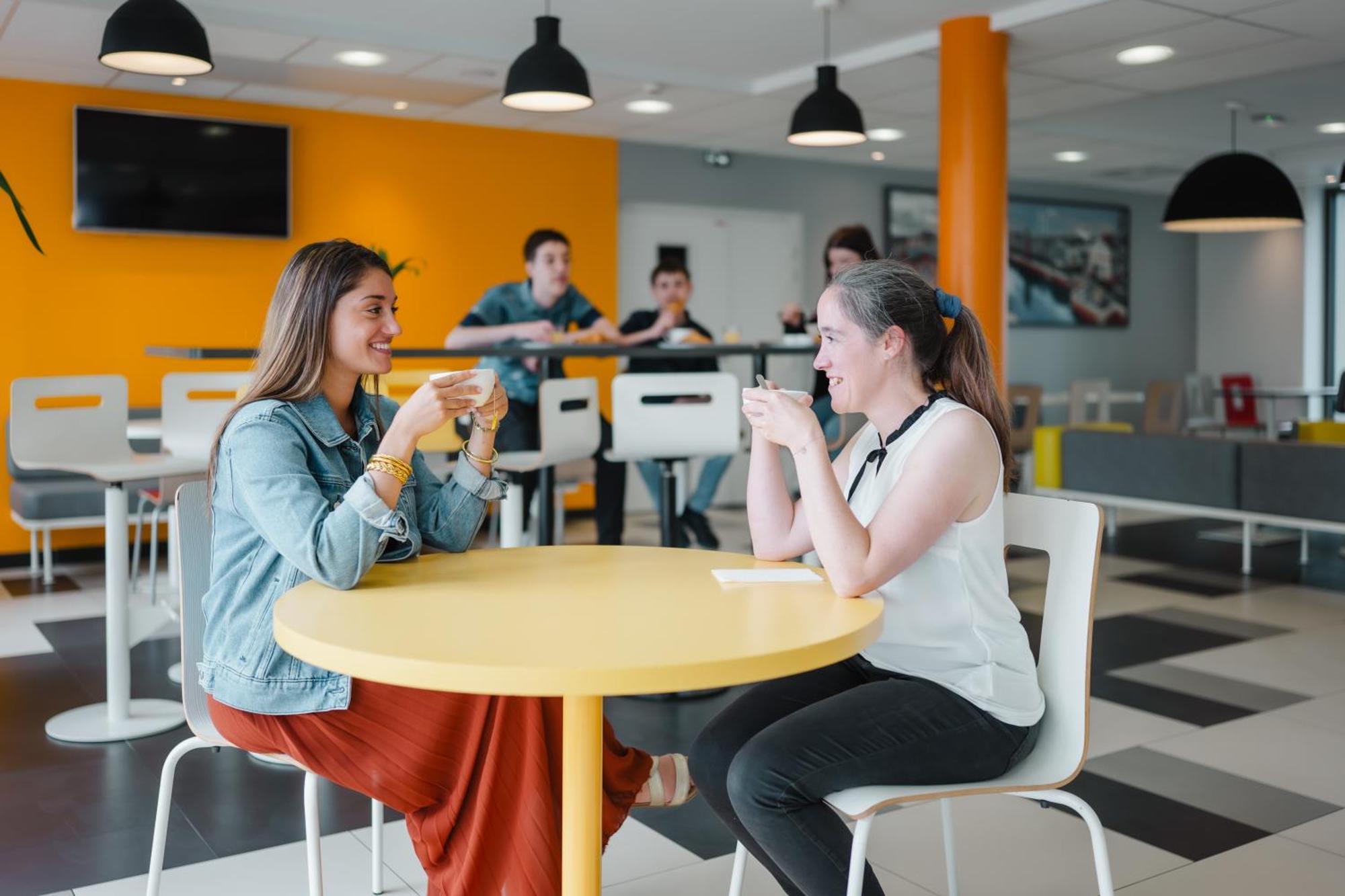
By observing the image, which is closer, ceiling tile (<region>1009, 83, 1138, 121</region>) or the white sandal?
the white sandal

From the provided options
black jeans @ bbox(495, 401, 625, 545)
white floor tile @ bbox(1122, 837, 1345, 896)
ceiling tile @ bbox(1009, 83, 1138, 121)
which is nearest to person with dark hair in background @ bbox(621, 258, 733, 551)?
black jeans @ bbox(495, 401, 625, 545)

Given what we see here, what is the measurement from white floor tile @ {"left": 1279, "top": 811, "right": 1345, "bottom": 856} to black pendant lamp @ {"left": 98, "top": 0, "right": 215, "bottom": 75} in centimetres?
403

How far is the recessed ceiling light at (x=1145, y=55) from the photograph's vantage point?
232 inches

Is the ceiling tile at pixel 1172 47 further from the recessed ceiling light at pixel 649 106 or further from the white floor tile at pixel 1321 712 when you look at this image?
the white floor tile at pixel 1321 712

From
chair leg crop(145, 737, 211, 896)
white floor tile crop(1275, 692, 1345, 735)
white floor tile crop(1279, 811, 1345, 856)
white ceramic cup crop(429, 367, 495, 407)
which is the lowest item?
white floor tile crop(1279, 811, 1345, 856)

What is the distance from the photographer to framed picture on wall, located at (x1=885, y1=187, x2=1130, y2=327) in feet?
34.8

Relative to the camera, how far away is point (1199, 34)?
566 centimetres

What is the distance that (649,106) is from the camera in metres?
7.21

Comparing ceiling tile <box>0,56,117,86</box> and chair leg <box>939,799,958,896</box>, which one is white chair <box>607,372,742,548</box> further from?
ceiling tile <box>0,56,117,86</box>

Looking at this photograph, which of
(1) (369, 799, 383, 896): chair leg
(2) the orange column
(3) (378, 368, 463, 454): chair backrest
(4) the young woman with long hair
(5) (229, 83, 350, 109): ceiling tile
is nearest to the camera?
(4) the young woman with long hair

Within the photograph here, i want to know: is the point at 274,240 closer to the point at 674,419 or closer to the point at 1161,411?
the point at 674,419

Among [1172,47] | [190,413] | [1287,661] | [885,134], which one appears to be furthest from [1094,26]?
[190,413]

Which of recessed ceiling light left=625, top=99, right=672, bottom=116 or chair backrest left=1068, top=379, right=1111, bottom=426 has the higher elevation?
recessed ceiling light left=625, top=99, right=672, bottom=116

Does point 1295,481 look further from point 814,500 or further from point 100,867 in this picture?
point 100,867
